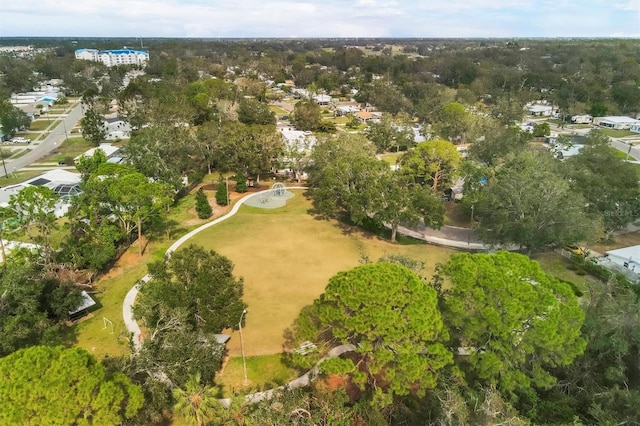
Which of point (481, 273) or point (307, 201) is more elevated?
point (481, 273)

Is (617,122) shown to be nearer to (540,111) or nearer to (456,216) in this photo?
(540,111)

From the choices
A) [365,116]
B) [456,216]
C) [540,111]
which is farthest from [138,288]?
[540,111]

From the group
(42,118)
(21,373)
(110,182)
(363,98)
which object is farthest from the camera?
(363,98)

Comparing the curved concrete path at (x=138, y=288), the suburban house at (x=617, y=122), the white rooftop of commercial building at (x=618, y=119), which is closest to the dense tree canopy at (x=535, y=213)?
the curved concrete path at (x=138, y=288)

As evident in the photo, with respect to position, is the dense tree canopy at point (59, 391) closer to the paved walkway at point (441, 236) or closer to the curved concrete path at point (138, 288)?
the curved concrete path at point (138, 288)

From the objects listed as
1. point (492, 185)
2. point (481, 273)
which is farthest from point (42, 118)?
point (481, 273)

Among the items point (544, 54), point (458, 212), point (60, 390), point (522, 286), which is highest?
point (544, 54)

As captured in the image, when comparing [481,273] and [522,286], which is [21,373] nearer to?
[481,273]

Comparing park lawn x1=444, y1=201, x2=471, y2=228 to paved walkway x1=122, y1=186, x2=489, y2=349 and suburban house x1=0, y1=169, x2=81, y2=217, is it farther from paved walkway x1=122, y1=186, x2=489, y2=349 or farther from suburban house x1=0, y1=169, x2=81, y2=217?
suburban house x1=0, y1=169, x2=81, y2=217
